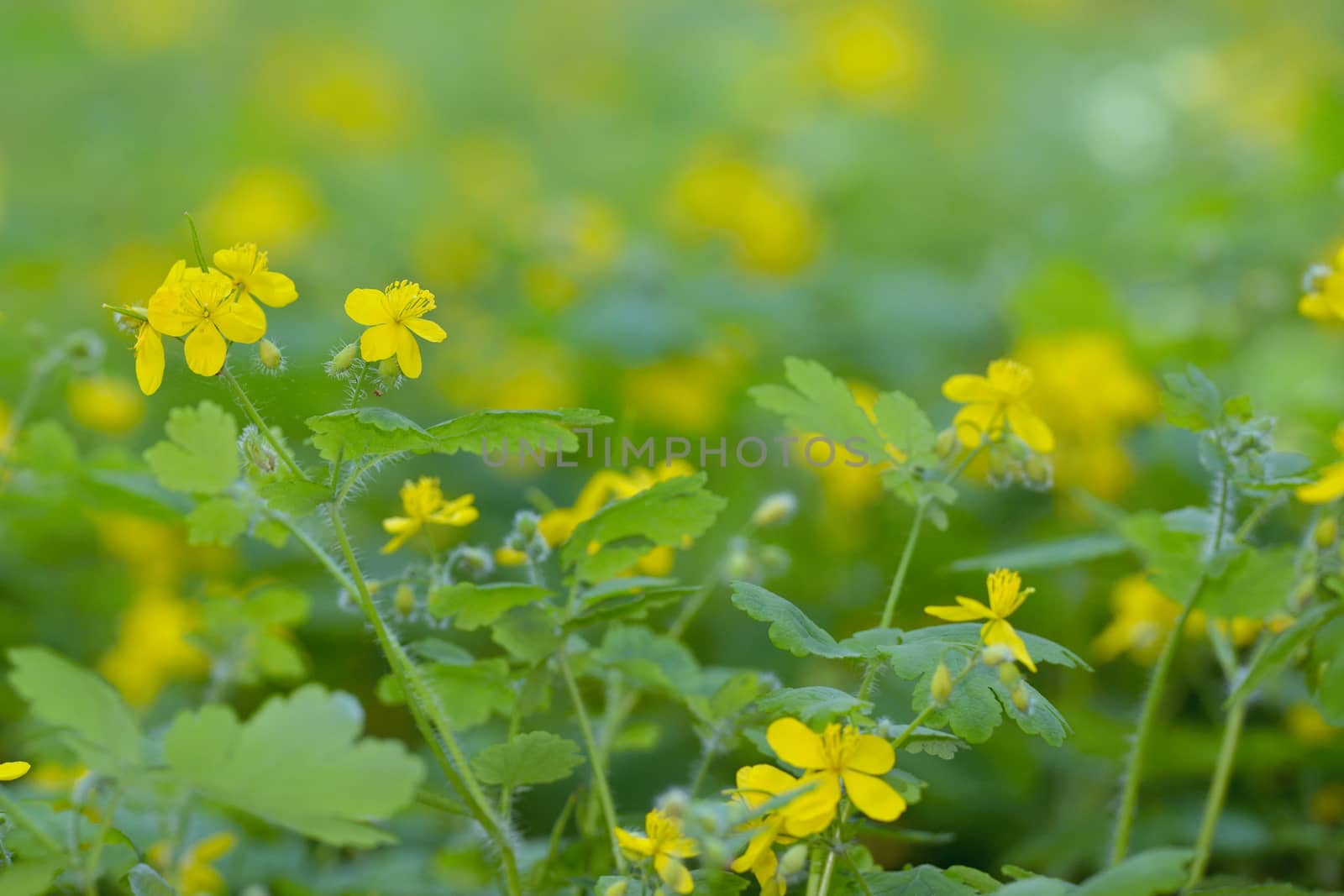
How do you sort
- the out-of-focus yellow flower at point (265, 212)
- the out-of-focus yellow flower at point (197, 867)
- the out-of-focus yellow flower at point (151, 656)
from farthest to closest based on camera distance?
the out-of-focus yellow flower at point (265, 212), the out-of-focus yellow flower at point (151, 656), the out-of-focus yellow flower at point (197, 867)

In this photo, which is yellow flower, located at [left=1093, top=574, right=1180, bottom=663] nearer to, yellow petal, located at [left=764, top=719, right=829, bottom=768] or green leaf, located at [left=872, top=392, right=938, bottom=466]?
green leaf, located at [left=872, top=392, right=938, bottom=466]

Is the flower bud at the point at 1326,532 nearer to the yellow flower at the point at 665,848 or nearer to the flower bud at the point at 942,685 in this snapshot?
the flower bud at the point at 942,685

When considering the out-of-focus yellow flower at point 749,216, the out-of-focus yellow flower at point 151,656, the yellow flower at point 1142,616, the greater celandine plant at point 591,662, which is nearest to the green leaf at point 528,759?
the greater celandine plant at point 591,662

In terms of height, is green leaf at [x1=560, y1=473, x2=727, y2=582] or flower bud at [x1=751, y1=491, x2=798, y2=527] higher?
green leaf at [x1=560, y1=473, x2=727, y2=582]

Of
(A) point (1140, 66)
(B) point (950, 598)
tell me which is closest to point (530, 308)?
(B) point (950, 598)

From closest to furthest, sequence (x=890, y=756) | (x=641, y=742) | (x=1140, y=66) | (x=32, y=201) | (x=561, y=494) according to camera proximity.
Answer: (x=890, y=756) < (x=641, y=742) < (x=561, y=494) < (x=32, y=201) < (x=1140, y=66)

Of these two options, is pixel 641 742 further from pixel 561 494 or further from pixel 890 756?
pixel 561 494

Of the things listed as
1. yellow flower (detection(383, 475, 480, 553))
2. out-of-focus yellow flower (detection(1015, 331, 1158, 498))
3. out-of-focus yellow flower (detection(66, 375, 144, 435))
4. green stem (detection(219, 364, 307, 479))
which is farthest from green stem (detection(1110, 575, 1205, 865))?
out-of-focus yellow flower (detection(66, 375, 144, 435))
